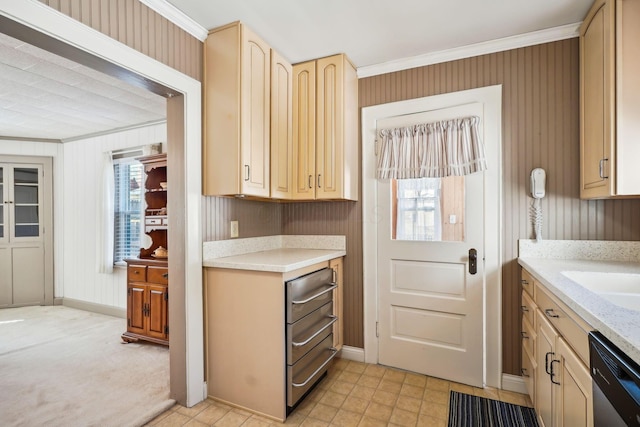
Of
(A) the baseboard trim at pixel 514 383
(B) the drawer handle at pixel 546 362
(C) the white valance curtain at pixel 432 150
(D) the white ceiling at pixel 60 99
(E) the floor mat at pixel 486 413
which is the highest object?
(D) the white ceiling at pixel 60 99

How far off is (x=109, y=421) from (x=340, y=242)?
200 cm

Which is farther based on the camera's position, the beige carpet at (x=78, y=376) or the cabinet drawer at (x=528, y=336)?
the beige carpet at (x=78, y=376)

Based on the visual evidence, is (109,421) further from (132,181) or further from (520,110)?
(520,110)

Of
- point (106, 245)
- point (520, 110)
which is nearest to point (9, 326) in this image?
point (106, 245)

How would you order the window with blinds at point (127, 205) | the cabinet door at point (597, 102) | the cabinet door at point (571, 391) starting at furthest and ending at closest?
the window with blinds at point (127, 205) → the cabinet door at point (597, 102) → the cabinet door at point (571, 391)

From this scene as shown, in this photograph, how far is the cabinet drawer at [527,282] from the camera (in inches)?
76.3

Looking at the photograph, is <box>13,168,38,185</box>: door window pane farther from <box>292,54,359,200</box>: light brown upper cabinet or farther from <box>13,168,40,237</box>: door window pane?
<box>292,54,359,200</box>: light brown upper cabinet

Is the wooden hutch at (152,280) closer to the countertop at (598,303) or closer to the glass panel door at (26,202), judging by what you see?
the glass panel door at (26,202)

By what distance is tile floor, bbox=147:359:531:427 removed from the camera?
1.92m

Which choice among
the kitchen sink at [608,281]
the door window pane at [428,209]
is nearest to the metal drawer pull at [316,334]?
the door window pane at [428,209]

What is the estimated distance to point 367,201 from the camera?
273 centimetres

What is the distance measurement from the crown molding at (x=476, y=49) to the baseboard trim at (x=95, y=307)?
4.03 metres

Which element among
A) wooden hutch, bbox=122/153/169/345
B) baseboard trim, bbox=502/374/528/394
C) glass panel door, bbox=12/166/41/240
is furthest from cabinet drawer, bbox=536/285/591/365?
glass panel door, bbox=12/166/41/240

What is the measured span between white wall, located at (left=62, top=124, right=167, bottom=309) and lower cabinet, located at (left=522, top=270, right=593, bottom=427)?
425 cm
